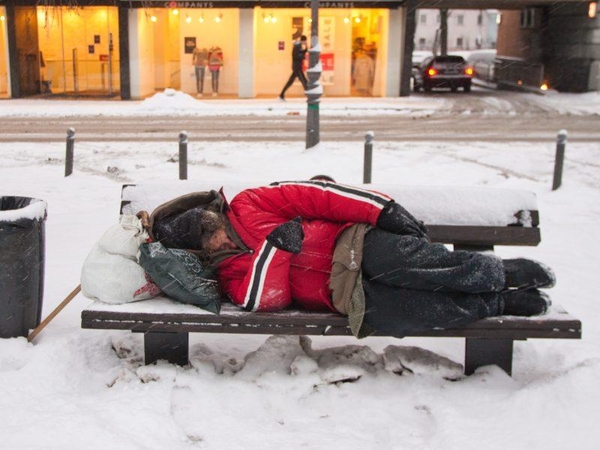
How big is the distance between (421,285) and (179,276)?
1.32 metres

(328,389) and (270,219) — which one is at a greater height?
(270,219)

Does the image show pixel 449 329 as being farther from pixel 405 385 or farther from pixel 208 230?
pixel 208 230

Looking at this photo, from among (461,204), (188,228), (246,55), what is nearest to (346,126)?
(246,55)

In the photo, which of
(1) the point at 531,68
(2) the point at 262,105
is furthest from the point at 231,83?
(1) the point at 531,68

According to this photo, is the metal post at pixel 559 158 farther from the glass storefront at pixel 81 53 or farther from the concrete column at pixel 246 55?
the glass storefront at pixel 81 53

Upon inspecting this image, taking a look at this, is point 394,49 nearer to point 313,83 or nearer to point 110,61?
point 110,61

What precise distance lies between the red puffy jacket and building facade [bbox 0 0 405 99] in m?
24.2

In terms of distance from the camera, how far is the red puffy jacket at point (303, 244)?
4.52 meters

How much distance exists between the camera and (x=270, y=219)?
4695 millimetres

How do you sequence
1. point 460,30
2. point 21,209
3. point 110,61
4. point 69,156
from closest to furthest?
point 21,209 → point 69,156 → point 110,61 → point 460,30

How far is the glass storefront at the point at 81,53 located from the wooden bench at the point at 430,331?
81.5 ft

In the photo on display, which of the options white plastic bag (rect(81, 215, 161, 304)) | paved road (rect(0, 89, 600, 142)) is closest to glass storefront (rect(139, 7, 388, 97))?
paved road (rect(0, 89, 600, 142))

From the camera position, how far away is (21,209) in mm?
5105

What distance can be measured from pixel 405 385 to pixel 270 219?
1204 mm
